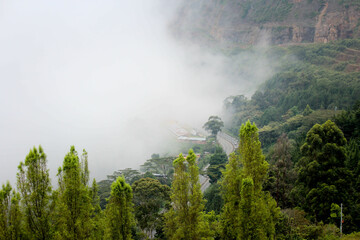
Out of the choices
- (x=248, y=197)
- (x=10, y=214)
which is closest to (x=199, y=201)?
(x=248, y=197)

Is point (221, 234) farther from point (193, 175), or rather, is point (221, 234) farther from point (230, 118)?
point (230, 118)

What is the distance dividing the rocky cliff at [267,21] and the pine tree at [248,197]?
99.7m

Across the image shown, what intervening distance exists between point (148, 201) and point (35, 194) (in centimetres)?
1070

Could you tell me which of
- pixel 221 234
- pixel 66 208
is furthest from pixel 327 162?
pixel 66 208

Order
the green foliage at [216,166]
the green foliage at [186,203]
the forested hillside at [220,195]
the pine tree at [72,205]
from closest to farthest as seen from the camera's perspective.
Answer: the pine tree at [72,205] → the forested hillside at [220,195] → the green foliage at [186,203] → the green foliage at [216,166]

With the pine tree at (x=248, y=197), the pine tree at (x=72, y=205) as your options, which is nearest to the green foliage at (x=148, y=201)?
the pine tree at (x=248, y=197)

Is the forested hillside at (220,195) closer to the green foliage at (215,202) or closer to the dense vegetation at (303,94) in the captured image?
the green foliage at (215,202)

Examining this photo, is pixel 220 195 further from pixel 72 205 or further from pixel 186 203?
pixel 72 205

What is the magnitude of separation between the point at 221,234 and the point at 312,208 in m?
7.35

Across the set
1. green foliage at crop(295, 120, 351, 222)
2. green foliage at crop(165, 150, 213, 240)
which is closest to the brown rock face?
green foliage at crop(295, 120, 351, 222)

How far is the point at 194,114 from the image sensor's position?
309 feet

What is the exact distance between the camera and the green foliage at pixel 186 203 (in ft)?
48.3

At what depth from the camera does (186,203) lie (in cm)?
1492

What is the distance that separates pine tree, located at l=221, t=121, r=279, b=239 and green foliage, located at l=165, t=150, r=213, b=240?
1376 mm
